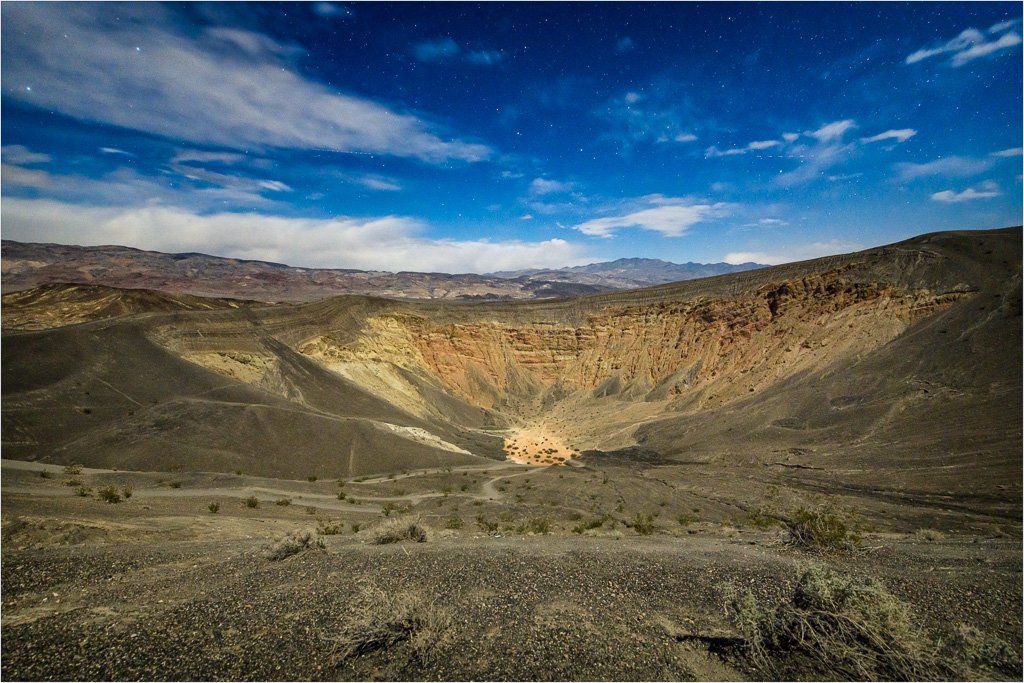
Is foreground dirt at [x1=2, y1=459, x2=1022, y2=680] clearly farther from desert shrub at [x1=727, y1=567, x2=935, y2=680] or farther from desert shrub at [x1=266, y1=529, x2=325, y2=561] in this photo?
desert shrub at [x1=727, y1=567, x2=935, y2=680]

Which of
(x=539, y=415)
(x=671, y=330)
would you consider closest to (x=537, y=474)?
(x=539, y=415)

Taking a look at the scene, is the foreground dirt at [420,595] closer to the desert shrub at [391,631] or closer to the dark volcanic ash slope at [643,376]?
the desert shrub at [391,631]

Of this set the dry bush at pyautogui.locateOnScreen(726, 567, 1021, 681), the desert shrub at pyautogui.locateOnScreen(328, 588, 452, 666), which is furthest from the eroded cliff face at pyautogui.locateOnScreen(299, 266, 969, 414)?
the desert shrub at pyautogui.locateOnScreen(328, 588, 452, 666)

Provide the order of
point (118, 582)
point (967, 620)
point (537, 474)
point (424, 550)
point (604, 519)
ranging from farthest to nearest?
point (537, 474), point (604, 519), point (424, 550), point (118, 582), point (967, 620)

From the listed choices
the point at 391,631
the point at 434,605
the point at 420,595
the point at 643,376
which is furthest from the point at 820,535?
the point at 643,376

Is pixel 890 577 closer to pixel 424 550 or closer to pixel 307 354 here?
pixel 424 550

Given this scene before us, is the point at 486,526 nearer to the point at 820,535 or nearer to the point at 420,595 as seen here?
the point at 420,595

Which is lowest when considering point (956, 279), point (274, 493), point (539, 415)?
point (539, 415)

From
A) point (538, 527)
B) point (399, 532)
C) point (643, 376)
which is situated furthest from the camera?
point (643, 376)
